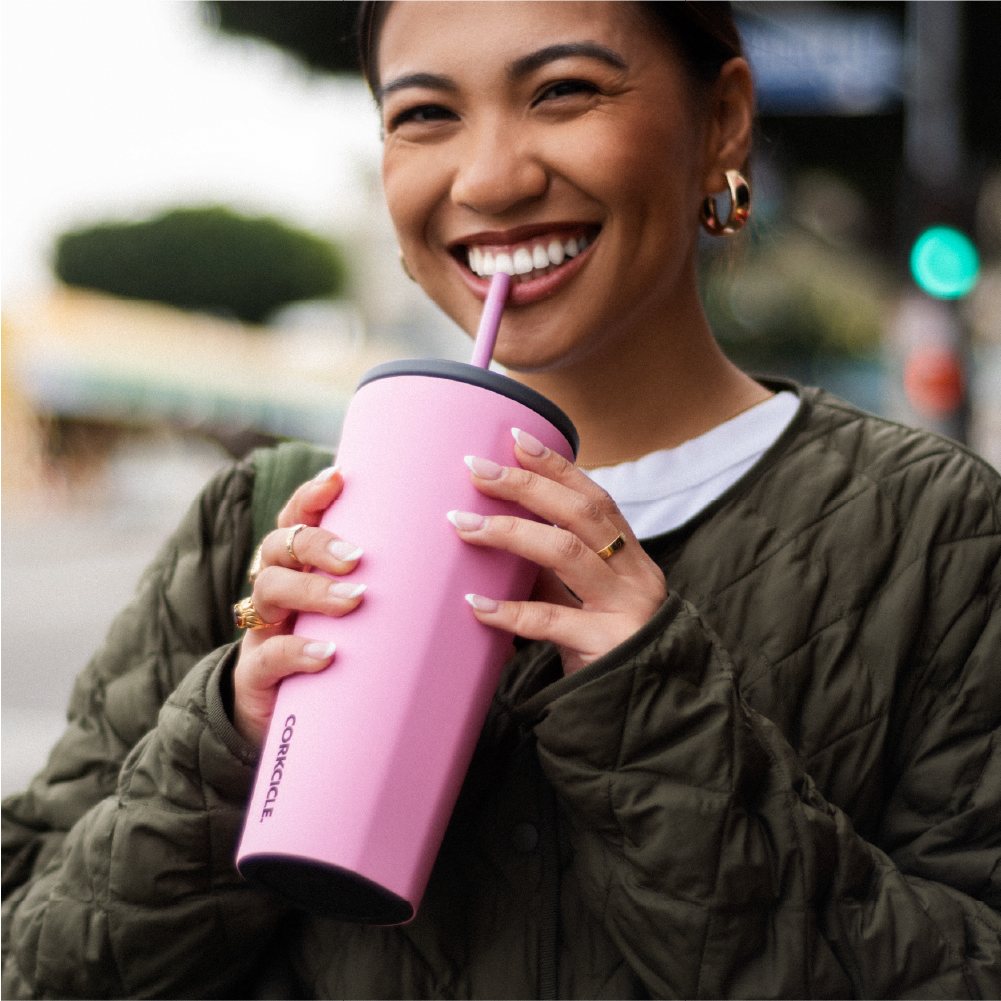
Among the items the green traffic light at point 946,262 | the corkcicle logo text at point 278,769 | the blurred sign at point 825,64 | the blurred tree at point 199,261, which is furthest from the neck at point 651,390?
the blurred tree at point 199,261

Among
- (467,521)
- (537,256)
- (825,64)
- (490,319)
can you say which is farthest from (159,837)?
(825,64)

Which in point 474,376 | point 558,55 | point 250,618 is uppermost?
point 558,55

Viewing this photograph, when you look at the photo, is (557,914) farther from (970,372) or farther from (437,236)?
(970,372)

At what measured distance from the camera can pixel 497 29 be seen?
3.77 ft

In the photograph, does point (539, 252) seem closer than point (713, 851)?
No

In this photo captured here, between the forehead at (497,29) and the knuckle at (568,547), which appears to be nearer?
the knuckle at (568,547)

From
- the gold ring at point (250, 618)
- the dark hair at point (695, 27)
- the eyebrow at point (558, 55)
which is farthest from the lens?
the dark hair at point (695, 27)

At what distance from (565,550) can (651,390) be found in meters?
0.51

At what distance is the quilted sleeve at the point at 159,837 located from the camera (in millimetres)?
1058

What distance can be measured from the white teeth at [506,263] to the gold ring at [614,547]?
15.7 inches

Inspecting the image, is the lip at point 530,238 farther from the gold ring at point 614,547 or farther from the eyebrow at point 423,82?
the gold ring at point 614,547

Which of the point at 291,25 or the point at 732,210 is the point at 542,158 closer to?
the point at 732,210

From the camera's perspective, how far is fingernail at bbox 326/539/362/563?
36.2 inches

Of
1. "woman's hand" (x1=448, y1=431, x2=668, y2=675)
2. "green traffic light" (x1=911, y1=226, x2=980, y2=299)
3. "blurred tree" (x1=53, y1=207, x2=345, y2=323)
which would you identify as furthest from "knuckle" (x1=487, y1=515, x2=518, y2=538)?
"blurred tree" (x1=53, y1=207, x2=345, y2=323)
